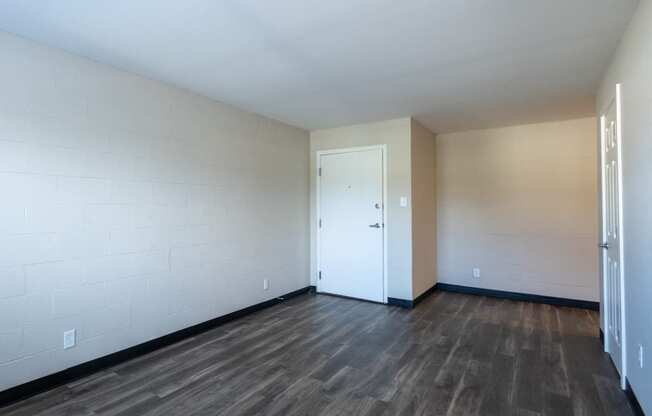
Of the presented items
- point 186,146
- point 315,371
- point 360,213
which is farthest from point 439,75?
point 315,371

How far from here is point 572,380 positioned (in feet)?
7.96

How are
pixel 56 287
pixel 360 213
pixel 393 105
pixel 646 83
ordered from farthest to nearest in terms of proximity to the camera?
pixel 360 213 → pixel 393 105 → pixel 56 287 → pixel 646 83

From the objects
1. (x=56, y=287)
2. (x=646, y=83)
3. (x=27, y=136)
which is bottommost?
(x=56, y=287)

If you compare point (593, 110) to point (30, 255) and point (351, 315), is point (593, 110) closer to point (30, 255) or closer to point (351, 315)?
point (351, 315)

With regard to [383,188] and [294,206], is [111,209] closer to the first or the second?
[294,206]

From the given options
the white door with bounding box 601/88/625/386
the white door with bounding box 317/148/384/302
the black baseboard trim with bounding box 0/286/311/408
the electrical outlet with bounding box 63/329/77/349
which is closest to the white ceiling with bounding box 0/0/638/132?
the white door with bounding box 601/88/625/386

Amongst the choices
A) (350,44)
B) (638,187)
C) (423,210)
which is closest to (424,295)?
(423,210)

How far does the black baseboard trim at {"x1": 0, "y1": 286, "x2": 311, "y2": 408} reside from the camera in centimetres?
217

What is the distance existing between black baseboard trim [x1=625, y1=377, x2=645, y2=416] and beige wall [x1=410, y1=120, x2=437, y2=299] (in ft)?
7.16

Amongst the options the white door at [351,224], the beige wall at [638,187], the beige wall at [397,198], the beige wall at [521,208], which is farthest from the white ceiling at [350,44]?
the white door at [351,224]

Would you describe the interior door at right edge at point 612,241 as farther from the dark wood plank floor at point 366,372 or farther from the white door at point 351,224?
the white door at point 351,224

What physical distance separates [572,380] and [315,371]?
1877 millimetres

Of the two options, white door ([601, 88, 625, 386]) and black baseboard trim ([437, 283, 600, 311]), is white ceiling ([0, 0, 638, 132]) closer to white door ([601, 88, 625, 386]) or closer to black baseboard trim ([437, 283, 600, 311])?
white door ([601, 88, 625, 386])

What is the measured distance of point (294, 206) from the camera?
184 inches
